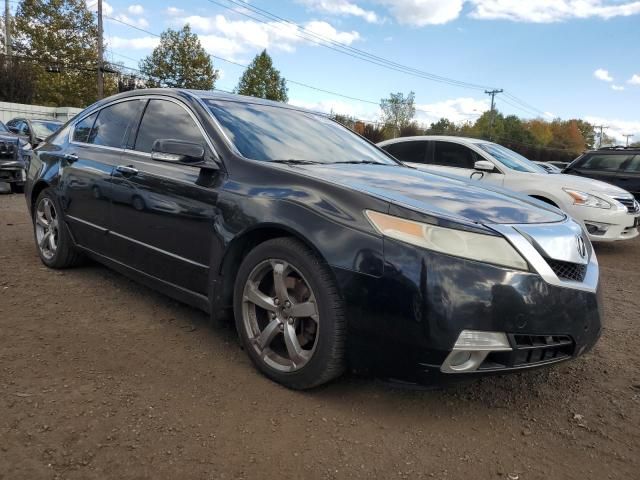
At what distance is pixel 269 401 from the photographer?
256 centimetres

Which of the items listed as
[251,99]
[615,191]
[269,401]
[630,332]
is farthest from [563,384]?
[615,191]

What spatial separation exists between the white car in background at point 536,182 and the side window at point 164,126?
147 inches

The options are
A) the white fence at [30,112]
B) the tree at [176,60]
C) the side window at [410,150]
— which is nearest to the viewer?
the side window at [410,150]

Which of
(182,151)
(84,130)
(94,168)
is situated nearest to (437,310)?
(182,151)

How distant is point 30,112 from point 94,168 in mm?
28433

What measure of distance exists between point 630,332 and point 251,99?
332 cm

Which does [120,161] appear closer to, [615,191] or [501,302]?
[501,302]

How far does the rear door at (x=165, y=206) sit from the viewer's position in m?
3.04

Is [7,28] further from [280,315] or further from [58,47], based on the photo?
[280,315]

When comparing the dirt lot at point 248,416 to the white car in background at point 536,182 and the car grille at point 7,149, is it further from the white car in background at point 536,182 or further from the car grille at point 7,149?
the car grille at point 7,149

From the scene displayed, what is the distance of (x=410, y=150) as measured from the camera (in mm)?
8422

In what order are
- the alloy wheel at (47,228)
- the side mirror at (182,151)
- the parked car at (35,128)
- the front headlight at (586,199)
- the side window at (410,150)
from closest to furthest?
the side mirror at (182,151) → the alloy wheel at (47,228) → the front headlight at (586,199) → the side window at (410,150) → the parked car at (35,128)

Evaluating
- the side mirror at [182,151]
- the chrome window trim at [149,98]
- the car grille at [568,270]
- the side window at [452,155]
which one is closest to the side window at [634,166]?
the side window at [452,155]

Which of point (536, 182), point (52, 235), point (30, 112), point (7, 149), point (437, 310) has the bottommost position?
point (52, 235)
